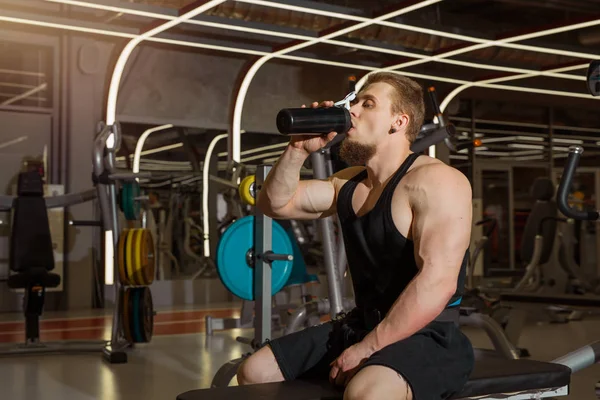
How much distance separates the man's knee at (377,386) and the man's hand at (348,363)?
0.09 m

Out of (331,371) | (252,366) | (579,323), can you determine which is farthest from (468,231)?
(579,323)

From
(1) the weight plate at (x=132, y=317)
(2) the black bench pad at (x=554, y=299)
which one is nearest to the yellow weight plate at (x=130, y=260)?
(1) the weight plate at (x=132, y=317)

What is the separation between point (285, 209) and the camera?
2105mm

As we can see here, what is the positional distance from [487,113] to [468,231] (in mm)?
8967

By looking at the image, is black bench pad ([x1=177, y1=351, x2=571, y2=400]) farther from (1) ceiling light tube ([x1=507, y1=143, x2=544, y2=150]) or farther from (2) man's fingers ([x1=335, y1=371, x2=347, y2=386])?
(1) ceiling light tube ([x1=507, y1=143, x2=544, y2=150])

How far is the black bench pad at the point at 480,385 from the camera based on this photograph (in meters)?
1.73

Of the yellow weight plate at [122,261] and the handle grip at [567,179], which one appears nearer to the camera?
the handle grip at [567,179]

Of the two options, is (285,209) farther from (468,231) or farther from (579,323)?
(579,323)

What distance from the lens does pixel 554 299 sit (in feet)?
12.9

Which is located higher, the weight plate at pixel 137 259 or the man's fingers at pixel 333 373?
the weight plate at pixel 137 259

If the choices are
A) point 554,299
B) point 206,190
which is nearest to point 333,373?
point 554,299

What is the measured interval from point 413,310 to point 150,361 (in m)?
2.91

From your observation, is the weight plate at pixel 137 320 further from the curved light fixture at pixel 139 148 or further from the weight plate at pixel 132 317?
the curved light fixture at pixel 139 148

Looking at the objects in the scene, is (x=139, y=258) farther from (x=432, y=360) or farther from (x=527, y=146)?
(x=527, y=146)
